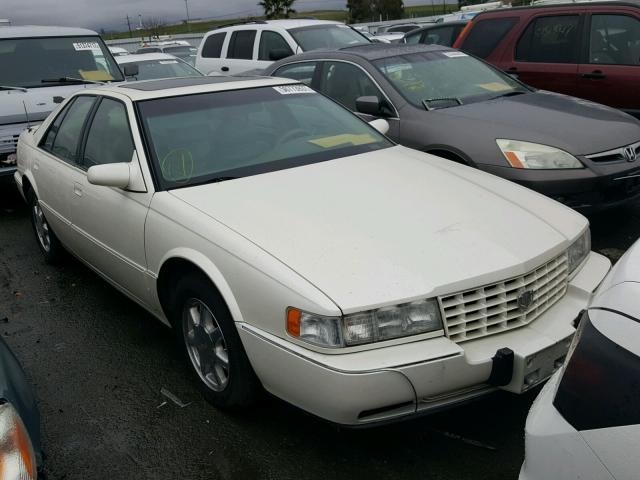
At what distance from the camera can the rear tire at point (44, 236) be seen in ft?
17.2

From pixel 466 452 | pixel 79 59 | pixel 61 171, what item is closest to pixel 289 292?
pixel 466 452

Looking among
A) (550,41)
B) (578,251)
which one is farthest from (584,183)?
(550,41)

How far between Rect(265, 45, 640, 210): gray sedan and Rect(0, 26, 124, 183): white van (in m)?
2.87

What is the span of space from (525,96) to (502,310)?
376 centimetres

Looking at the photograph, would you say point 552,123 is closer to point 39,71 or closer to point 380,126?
point 380,126

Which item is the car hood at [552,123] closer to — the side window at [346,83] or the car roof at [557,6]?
the side window at [346,83]

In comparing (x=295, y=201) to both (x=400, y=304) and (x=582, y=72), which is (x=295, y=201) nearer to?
(x=400, y=304)

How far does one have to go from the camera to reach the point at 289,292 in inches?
102

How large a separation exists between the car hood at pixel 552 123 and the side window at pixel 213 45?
6.95m

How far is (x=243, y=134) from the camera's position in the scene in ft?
12.9

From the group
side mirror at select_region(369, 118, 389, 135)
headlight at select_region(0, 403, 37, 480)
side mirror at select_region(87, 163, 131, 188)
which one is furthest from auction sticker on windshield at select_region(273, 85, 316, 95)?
headlight at select_region(0, 403, 37, 480)

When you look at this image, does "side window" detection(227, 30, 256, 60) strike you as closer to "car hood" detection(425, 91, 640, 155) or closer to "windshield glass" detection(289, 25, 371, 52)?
"windshield glass" detection(289, 25, 371, 52)

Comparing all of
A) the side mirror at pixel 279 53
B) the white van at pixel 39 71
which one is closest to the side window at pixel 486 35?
the side mirror at pixel 279 53

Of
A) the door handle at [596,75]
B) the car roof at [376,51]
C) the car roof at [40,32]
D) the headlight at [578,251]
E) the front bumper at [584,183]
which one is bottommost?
the front bumper at [584,183]
